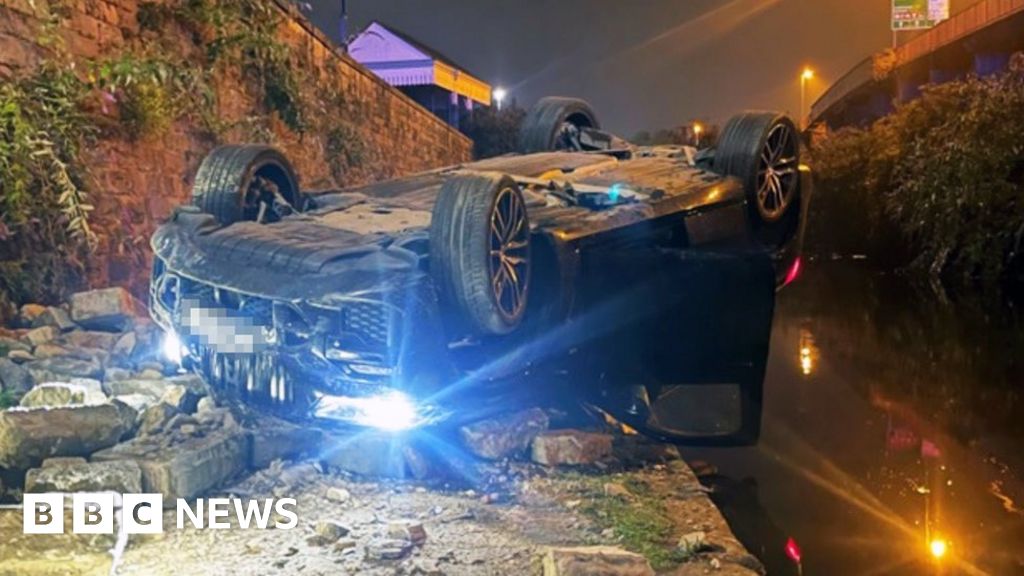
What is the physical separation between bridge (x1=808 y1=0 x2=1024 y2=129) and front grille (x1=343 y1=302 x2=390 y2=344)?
55.4ft

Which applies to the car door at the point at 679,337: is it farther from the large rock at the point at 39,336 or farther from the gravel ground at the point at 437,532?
the large rock at the point at 39,336

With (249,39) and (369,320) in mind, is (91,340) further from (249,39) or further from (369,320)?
(249,39)

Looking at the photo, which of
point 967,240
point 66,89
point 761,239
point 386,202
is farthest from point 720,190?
point 967,240

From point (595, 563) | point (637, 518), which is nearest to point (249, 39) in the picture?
point (637, 518)

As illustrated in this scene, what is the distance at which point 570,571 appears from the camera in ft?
9.80

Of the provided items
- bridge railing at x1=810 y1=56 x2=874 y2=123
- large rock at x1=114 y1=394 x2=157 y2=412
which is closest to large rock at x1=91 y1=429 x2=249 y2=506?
large rock at x1=114 y1=394 x2=157 y2=412

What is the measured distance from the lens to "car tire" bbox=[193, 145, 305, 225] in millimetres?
4781

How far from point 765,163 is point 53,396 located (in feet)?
14.8

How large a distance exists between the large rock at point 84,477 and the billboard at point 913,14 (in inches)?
1629

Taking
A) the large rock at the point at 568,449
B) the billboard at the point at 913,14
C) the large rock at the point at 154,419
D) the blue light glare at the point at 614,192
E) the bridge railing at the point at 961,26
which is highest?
the billboard at the point at 913,14

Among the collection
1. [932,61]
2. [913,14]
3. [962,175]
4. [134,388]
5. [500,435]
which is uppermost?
[913,14]

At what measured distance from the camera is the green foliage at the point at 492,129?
2939 cm

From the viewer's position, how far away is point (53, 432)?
3875 millimetres

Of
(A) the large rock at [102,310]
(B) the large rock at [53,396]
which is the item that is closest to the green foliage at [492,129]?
(A) the large rock at [102,310]
